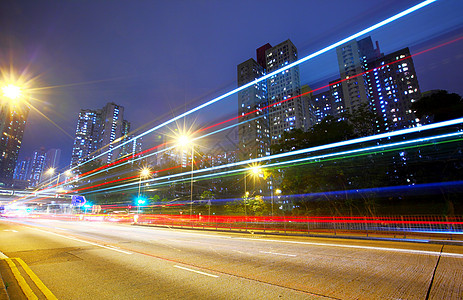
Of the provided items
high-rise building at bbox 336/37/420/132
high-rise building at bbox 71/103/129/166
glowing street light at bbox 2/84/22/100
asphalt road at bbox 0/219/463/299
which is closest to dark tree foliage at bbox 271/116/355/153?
asphalt road at bbox 0/219/463/299

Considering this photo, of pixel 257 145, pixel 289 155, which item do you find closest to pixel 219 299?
pixel 289 155

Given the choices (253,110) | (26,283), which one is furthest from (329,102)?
(26,283)

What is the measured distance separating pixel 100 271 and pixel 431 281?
363 inches

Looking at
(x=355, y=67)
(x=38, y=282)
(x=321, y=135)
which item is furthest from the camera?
(x=355, y=67)

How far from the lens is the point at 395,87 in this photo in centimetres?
12444

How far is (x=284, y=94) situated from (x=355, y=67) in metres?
48.0

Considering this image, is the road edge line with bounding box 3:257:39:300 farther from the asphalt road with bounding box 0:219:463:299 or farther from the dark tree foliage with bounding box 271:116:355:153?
the dark tree foliage with bounding box 271:116:355:153

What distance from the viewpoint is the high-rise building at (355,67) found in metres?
126

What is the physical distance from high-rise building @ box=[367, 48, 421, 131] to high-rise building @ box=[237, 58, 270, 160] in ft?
192

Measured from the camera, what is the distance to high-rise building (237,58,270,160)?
131 metres

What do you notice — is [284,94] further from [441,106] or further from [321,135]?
[441,106]

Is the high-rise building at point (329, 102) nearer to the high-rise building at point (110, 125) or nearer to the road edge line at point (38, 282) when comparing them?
the high-rise building at point (110, 125)

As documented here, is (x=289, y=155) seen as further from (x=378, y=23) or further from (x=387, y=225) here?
(x=378, y=23)

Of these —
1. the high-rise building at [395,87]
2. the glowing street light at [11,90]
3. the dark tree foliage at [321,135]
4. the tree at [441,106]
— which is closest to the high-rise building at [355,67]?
the high-rise building at [395,87]
